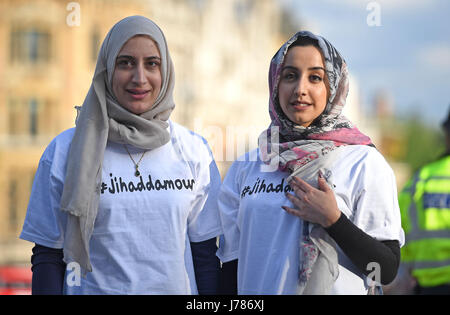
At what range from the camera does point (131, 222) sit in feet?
11.2

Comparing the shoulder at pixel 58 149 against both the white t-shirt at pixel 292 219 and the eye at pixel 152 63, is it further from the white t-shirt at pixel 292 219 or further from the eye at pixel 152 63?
the white t-shirt at pixel 292 219

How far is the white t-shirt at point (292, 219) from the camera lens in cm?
317

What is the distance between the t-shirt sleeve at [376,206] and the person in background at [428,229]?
69.5 inches

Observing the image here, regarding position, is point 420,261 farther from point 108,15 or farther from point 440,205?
point 108,15

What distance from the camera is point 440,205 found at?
4855 millimetres

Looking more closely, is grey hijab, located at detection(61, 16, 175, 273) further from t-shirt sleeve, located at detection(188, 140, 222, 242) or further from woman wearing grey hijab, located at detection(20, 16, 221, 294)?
t-shirt sleeve, located at detection(188, 140, 222, 242)

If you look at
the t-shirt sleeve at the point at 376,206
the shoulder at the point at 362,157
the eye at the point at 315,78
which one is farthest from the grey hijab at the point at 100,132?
the t-shirt sleeve at the point at 376,206

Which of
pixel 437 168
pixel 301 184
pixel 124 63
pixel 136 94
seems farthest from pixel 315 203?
pixel 437 168

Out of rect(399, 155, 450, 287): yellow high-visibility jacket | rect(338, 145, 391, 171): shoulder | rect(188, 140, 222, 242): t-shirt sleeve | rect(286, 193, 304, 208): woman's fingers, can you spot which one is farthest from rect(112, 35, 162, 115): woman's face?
rect(399, 155, 450, 287): yellow high-visibility jacket

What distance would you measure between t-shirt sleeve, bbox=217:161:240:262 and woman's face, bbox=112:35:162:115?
0.68 m

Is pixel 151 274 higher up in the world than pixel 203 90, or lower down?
lower down

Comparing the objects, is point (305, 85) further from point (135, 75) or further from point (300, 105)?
point (135, 75)
